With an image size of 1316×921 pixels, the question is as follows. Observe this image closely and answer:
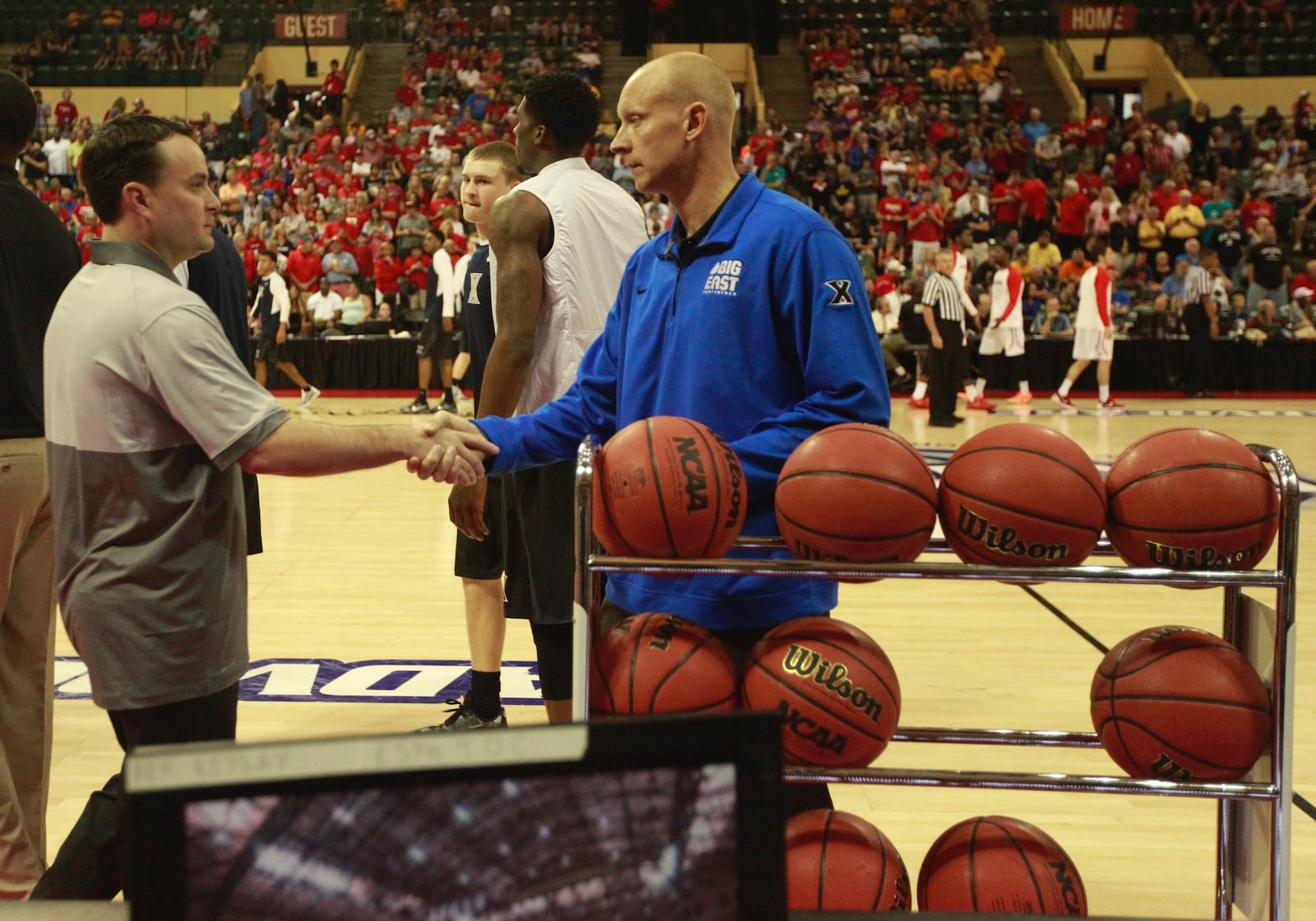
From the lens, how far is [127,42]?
2741 cm

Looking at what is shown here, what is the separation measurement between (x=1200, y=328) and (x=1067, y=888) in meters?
16.0

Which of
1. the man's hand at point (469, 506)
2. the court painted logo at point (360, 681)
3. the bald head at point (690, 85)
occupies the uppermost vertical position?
the bald head at point (690, 85)

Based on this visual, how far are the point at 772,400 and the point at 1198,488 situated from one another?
0.81 metres

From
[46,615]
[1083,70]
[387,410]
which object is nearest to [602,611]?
[46,615]

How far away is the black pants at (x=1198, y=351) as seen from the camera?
16812 mm

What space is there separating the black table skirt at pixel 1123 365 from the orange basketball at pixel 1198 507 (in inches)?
601

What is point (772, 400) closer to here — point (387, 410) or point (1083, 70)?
point (387, 410)

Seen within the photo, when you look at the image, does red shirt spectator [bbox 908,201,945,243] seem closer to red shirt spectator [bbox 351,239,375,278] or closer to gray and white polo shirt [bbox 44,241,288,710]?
red shirt spectator [bbox 351,239,375,278]

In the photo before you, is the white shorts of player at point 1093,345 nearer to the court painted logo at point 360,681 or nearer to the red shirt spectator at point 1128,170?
the red shirt spectator at point 1128,170

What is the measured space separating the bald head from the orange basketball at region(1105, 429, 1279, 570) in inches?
41.9

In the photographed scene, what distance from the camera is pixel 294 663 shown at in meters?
5.17

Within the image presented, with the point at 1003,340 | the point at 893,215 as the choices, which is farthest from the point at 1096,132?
the point at 1003,340

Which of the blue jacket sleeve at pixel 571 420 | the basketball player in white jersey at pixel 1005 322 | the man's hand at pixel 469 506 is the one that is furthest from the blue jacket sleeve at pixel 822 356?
the basketball player in white jersey at pixel 1005 322

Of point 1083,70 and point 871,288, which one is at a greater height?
point 1083,70
